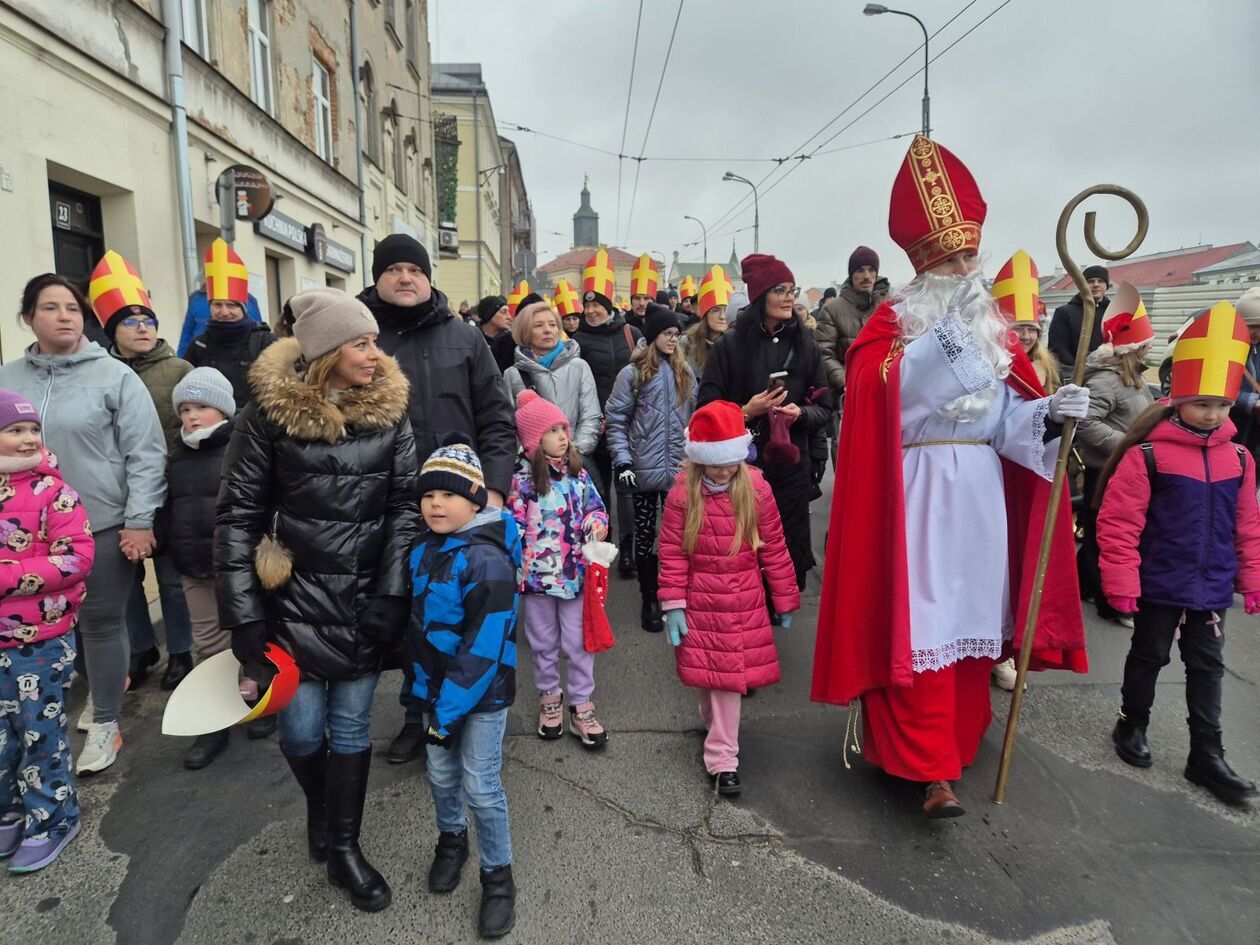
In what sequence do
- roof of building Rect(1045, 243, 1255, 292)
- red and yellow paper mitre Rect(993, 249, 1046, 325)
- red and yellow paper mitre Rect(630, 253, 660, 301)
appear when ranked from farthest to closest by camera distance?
roof of building Rect(1045, 243, 1255, 292) → red and yellow paper mitre Rect(630, 253, 660, 301) → red and yellow paper mitre Rect(993, 249, 1046, 325)

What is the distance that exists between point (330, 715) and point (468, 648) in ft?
1.89

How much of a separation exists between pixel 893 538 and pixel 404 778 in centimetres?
220

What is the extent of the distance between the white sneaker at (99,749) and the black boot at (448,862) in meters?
1.65

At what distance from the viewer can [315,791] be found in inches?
100

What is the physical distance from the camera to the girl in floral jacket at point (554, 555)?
3.39m

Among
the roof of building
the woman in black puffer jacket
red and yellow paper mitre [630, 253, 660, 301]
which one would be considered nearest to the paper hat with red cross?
red and yellow paper mitre [630, 253, 660, 301]

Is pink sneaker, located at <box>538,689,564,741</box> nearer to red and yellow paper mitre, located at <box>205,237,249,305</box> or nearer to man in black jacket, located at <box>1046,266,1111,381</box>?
red and yellow paper mitre, located at <box>205,237,249,305</box>

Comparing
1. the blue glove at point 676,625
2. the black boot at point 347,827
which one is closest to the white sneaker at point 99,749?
the black boot at point 347,827

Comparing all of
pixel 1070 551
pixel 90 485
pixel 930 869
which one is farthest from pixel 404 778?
pixel 1070 551

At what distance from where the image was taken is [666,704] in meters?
3.82

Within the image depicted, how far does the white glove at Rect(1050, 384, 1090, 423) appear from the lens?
Answer: 2.62m

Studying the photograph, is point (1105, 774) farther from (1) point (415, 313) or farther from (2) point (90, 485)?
(2) point (90, 485)

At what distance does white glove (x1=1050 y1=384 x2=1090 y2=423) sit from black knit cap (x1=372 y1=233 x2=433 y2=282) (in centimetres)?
238

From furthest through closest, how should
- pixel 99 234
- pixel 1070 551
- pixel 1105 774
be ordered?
A: 1. pixel 99 234
2. pixel 1105 774
3. pixel 1070 551
